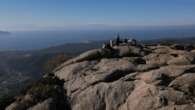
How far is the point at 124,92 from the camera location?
85.4 feet

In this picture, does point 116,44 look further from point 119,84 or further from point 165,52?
point 119,84

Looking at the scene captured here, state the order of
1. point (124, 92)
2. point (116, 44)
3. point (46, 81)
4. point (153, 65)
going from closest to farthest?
point (124, 92), point (153, 65), point (46, 81), point (116, 44)

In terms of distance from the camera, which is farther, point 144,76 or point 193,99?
point 144,76

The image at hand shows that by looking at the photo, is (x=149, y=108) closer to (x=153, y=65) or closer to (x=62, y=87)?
(x=153, y=65)

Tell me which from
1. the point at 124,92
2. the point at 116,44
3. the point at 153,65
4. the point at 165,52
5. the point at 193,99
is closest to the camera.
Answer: the point at 193,99

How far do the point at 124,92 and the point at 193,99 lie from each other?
5.11 meters

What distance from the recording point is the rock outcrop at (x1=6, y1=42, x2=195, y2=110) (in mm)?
23984

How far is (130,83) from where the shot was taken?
87.7 ft

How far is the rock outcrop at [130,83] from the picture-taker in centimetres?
2398

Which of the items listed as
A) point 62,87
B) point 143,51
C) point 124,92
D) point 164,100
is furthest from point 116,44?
point 164,100

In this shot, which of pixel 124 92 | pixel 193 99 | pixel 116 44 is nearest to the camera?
pixel 193 99

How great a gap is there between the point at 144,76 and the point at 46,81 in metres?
9.60

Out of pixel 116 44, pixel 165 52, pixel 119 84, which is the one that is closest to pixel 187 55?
pixel 165 52

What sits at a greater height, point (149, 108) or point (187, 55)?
point (187, 55)
